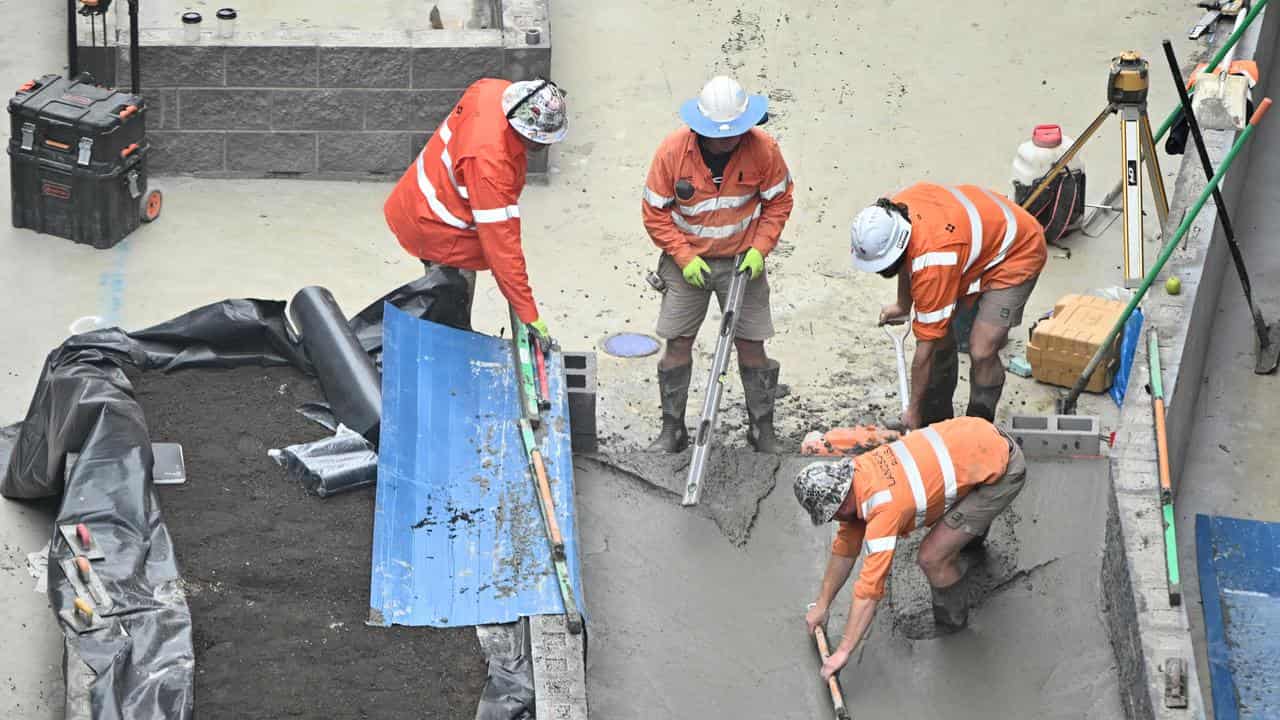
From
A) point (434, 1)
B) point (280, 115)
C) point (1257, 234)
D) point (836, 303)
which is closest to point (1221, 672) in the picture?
point (836, 303)

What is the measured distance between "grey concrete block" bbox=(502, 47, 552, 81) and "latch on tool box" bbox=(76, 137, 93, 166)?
260cm

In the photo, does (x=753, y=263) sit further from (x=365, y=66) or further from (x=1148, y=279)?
(x=365, y=66)

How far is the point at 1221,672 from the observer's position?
806 centimetres

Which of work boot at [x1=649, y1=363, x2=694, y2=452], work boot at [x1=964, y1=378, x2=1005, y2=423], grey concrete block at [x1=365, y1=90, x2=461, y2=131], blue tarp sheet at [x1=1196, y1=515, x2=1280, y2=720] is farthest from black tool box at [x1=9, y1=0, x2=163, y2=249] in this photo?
blue tarp sheet at [x1=1196, y1=515, x2=1280, y2=720]

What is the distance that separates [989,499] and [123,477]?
11.9ft

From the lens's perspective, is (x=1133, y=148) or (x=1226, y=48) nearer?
(x=1133, y=148)

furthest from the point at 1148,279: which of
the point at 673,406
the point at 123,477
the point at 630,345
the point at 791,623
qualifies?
the point at 123,477

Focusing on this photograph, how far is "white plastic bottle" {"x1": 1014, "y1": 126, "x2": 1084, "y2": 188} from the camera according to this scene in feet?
35.2

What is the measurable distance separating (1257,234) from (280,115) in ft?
20.6

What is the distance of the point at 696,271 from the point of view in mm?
8562

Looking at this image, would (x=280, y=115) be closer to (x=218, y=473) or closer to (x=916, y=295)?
(x=218, y=473)

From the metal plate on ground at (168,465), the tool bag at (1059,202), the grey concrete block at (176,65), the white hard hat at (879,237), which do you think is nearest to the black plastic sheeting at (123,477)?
the metal plate on ground at (168,465)

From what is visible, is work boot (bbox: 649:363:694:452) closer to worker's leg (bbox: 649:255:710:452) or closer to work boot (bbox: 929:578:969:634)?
worker's leg (bbox: 649:255:710:452)

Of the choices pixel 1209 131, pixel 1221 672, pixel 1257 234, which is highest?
pixel 1209 131
